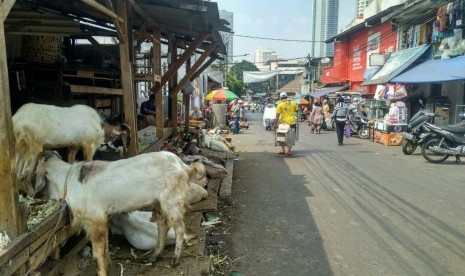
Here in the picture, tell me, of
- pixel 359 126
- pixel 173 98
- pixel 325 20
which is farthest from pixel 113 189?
pixel 325 20

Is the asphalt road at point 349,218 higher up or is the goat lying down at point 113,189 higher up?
the goat lying down at point 113,189

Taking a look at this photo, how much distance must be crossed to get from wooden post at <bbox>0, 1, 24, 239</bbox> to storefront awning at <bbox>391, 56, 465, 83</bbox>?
12.9m

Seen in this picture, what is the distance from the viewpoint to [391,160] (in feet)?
38.0

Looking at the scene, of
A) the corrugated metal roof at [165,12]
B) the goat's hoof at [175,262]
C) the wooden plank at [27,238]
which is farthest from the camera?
the corrugated metal roof at [165,12]

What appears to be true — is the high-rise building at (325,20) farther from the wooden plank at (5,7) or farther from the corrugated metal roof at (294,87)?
the wooden plank at (5,7)

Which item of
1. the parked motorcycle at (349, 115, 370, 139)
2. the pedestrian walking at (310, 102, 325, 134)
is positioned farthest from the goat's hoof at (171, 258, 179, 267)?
the pedestrian walking at (310, 102, 325, 134)

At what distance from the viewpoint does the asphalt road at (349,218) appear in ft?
15.3

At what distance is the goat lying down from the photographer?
3.57m

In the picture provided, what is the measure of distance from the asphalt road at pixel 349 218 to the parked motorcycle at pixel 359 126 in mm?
6815

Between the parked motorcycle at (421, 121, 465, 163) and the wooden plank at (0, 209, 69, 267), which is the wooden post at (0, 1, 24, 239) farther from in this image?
the parked motorcycle at (421, 121, 465, 163)

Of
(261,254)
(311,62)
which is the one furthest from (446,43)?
(311,62)

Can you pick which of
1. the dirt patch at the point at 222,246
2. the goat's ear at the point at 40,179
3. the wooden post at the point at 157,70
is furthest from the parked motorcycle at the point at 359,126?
the goat's ear at the point at 40,179

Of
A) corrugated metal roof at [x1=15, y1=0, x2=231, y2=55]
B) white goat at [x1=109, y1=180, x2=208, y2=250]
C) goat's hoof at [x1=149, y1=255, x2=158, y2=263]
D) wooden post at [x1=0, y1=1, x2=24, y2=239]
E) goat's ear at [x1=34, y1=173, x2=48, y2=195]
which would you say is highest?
corrugated metal roof at [x1=15, y1=0, x2=231, y2=55]

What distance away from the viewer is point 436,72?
1415 centimetres
